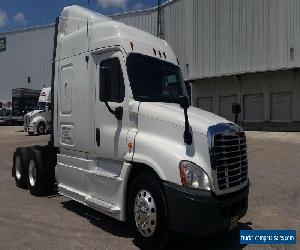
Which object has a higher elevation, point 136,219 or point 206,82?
point 206,82

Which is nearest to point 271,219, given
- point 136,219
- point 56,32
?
point 136,219

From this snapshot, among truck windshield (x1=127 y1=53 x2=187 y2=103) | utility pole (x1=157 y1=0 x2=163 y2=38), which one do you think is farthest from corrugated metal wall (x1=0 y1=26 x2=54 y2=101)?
truck windshield (x1=127 y1=53 x2=187 y2=103)

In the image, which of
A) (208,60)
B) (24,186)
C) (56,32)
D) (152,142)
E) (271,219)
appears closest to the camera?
(152,142)

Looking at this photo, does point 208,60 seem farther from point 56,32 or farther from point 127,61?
point 127,61

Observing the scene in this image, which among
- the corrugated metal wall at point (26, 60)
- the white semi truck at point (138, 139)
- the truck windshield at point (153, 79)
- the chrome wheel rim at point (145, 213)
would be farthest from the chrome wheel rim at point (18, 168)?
the corrugated metal wall at point (26, 60)

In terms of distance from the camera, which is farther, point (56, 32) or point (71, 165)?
point (56, 32)

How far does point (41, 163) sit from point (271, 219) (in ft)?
16.0

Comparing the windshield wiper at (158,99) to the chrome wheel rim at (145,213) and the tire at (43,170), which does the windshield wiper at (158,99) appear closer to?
the chrome wheel rim at (145,213)

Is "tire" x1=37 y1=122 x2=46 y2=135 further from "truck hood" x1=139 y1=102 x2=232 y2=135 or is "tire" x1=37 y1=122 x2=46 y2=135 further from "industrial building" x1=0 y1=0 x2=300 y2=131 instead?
"truck hood" x1=139 y1=102 x2=232 y2=135

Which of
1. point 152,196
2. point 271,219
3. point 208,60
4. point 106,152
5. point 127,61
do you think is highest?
point 208,60

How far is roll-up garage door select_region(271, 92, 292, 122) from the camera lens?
2995 centimetres

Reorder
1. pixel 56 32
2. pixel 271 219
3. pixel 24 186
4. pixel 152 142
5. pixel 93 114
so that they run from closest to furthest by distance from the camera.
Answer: pixel 152 142 < pixel 93 114 < pixel 271 219 < pixel 56 32 < pixel 24 186

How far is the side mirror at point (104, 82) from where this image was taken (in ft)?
21.7

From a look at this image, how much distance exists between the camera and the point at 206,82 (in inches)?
1411
